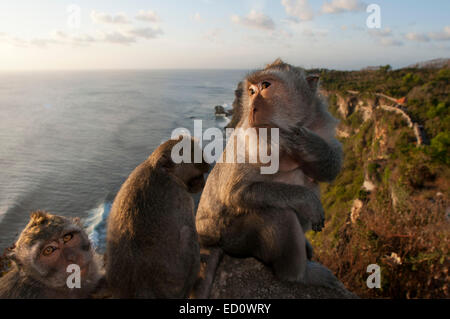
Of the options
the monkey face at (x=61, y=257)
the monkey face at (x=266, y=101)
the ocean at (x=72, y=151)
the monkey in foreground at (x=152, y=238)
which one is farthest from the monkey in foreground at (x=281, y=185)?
the ocean at (x=72, y=151)

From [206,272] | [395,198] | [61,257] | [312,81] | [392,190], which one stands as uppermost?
[312,81]

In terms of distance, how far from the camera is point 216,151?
5031 millimetres

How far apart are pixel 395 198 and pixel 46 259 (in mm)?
8940

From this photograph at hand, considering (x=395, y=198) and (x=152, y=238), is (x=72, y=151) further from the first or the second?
(x=152, y=238)

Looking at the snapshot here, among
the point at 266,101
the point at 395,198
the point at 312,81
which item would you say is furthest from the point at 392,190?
the point at 266,101

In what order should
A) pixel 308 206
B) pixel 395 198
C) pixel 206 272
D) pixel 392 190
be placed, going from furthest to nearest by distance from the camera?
pixel 392 190 < pixel 395 198 < pixel 206 272 < pixel 308 206

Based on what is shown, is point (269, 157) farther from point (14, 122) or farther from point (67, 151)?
point (14, 122)

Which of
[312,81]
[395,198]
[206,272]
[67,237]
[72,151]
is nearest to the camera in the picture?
[67,237]

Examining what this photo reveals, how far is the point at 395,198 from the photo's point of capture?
873 cm

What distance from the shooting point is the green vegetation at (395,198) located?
414 centimetres

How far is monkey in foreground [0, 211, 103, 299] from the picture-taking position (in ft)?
7.98

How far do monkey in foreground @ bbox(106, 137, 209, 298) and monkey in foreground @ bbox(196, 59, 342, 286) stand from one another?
64 cm

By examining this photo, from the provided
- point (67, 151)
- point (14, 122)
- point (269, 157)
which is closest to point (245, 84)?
point (269, 157)

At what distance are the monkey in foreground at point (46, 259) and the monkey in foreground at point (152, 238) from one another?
426mm
